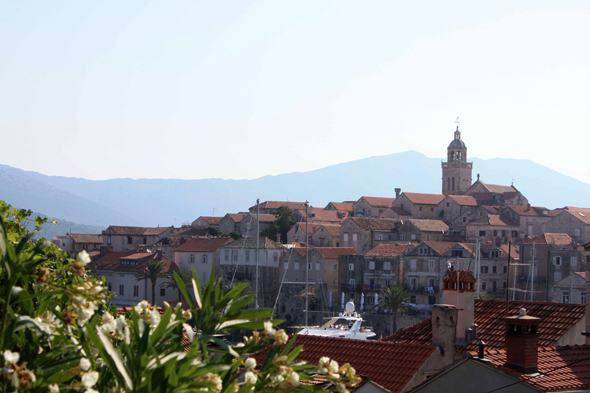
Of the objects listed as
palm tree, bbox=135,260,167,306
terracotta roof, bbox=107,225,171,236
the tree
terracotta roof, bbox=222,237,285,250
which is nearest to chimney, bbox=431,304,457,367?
palm tree, bbox=135,260,167,306

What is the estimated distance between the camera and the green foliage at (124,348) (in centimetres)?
448

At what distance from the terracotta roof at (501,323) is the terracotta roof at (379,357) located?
11.7 feet

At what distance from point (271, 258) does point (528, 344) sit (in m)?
73.3

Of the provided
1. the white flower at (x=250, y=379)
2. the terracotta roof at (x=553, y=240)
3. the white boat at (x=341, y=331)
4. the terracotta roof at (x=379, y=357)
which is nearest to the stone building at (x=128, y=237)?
the terracotta roof at (x=553, y=240)

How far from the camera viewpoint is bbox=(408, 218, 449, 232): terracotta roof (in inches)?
3905

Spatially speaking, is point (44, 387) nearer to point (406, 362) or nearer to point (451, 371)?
point (451, 371)

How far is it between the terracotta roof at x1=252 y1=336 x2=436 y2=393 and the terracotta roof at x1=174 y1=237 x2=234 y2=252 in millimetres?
74921

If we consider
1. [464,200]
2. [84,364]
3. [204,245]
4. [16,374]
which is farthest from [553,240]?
[16,374]

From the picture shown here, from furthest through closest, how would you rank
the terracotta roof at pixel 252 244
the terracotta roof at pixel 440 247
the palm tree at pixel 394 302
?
1. the terracotta roof at pixel 252 244
2. the terracotta roof at pixel 440 247
3. the palm tree at pixel 394 302

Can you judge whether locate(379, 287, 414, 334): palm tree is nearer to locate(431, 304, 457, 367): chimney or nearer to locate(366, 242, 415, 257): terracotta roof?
locate(366, 242, 415, 257): terracotta roof

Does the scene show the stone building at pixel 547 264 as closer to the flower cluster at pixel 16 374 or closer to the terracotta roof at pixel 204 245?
the terracotta roof at pixel 204 245

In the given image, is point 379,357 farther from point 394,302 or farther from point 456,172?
point 456,172

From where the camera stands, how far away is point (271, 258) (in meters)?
86.0

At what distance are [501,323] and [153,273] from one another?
65660mm
